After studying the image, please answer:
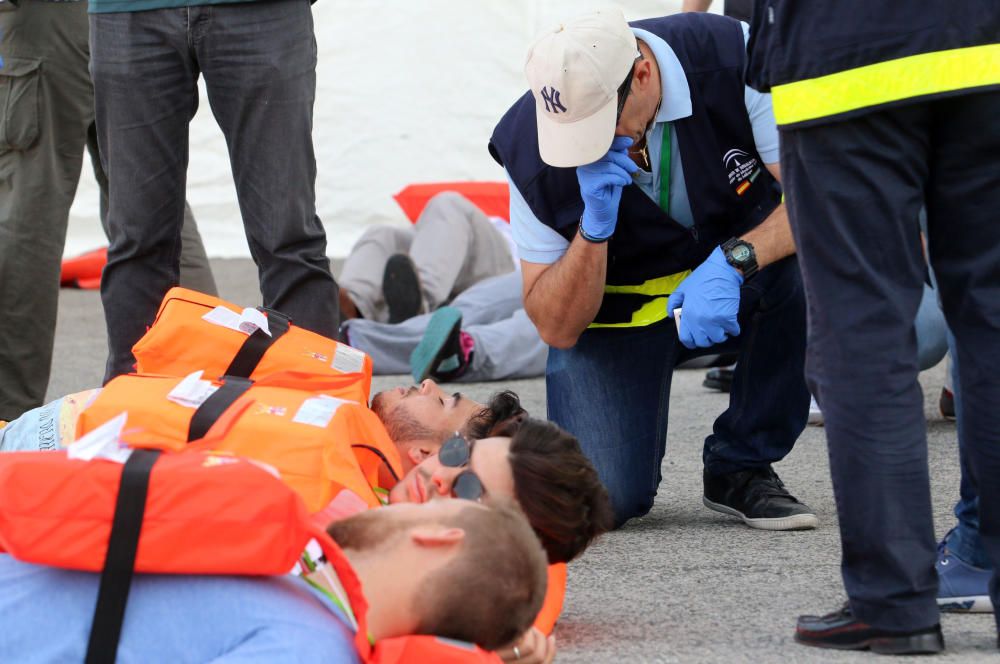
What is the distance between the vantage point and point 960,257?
5.69 feet

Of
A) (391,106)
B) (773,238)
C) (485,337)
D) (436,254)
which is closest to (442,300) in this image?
(436,254)

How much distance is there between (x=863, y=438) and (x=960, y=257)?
0.28 metres

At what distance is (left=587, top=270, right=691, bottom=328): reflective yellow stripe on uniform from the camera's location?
8.90 feet

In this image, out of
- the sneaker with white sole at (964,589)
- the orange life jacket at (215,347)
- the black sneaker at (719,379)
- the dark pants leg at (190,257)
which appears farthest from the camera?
the black sneaker at (719,379)

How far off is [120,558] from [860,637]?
0.97 metres

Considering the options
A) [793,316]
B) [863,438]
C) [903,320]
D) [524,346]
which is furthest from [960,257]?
[524,346]

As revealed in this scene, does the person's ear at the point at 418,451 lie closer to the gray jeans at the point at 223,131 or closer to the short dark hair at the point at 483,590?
the gray jeans at the point at 223,131

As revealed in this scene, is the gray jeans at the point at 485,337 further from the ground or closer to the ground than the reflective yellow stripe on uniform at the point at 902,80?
closer to the ground

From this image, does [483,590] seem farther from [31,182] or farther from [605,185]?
[31,182]

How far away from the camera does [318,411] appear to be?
6.72ft

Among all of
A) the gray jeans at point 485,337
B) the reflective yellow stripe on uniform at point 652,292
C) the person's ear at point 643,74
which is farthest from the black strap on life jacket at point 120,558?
the gray jeans at point 485,337

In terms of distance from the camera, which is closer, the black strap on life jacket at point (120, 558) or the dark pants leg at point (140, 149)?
the black strap on life jacket at point (120, 558)

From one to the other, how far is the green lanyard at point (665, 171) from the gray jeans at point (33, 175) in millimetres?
1536

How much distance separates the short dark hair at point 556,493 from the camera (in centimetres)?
199
